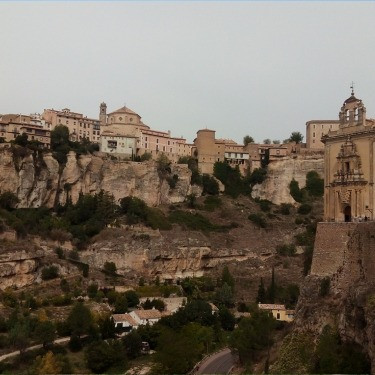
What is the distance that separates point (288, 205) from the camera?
73438 millimetres

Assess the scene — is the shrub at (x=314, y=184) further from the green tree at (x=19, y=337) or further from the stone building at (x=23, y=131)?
the green tree at (x=19, y=337)

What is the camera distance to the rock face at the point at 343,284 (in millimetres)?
22406

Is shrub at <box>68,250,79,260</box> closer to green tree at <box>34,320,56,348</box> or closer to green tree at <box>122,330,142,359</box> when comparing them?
green tree at <box>34,320,56,348</box>

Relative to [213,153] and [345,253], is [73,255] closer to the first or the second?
[213,153]

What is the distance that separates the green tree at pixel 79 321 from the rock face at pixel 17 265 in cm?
1266

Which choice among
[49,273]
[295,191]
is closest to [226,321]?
[49,273]

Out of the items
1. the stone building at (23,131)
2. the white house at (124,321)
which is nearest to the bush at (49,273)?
the white house at (124,321)

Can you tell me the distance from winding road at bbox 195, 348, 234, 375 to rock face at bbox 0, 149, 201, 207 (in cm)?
3186

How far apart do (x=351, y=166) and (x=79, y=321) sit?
19110 millimetres

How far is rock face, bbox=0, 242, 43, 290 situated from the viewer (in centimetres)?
4909

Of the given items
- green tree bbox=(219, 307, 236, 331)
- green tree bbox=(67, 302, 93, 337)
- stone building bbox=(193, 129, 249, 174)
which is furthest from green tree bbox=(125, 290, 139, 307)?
stone building bbox=(193, 129, 249, 174)

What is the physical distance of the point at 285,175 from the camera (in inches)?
2992

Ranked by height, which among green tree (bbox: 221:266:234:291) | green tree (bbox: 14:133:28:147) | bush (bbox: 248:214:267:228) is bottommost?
green tree (bbox: 221:266:234:291)

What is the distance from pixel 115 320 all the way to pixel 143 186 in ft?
91.5
